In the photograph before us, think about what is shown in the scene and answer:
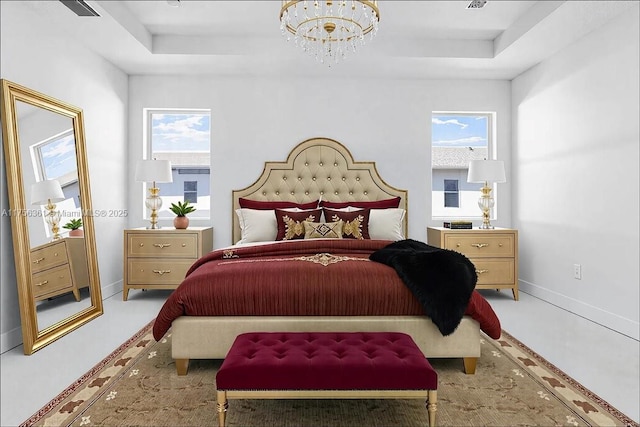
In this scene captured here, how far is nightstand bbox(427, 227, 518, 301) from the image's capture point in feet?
13.6

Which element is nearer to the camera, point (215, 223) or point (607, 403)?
point (607, 403)

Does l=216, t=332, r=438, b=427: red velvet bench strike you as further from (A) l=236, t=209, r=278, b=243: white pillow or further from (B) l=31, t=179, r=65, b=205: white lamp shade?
(A) l=236, t=209, r=278, b=243: white pillow

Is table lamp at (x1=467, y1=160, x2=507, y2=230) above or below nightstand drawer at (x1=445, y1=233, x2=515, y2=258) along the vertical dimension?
above

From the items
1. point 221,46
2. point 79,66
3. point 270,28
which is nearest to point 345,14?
point 270,28

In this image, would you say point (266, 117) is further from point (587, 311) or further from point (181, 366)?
point (587, 311)

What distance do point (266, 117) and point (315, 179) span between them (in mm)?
Result: 889

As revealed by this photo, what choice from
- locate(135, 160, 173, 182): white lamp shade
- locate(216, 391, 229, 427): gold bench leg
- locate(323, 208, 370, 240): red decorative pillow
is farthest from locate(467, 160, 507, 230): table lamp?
locate(216, 391, 229, 427): gold bench leg

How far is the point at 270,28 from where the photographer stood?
12.7 ft

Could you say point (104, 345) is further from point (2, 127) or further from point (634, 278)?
point (634, 278)

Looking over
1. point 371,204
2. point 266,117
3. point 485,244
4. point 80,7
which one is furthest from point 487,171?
point 80,7

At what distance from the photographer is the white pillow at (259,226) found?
157 inches

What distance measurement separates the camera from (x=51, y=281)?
3.02 meters

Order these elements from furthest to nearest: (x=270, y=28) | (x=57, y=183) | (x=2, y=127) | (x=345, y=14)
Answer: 1. (x=270, y=28)
2. (x=345, y=14)
3. (x=57, y=183)
4. (x=2, y=127)

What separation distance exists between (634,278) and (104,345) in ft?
12.3
